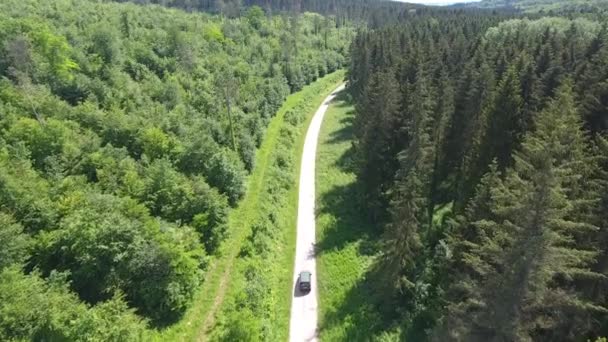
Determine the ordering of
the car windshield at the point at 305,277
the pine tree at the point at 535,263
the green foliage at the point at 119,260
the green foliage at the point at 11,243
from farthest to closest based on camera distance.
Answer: the car windshield at the point at 305,277, the green foliage at the point at 119,260, the green foliage at the point at 11,243, the pine tree at the point at 535,263

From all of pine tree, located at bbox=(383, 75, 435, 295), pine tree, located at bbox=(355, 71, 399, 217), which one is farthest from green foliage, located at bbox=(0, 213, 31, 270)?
pine tree, located at bbox=(355, 71, 399, 217)

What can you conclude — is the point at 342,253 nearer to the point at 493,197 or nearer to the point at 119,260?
the point at 493,197

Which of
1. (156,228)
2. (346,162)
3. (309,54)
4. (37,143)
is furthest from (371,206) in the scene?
(309,54)

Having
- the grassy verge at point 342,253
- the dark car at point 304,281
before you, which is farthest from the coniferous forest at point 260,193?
the dark car at point 304,281

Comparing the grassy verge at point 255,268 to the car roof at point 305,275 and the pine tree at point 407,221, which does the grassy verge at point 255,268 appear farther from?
the pine tree at point 407,221

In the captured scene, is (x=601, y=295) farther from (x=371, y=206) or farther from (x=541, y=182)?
(x=371, y=206)

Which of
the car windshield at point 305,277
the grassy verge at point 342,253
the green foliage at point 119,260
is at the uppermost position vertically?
the green foliage at point 119,260

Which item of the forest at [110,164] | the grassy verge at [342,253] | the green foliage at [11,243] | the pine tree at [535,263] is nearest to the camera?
the pine tree at [535,263]
